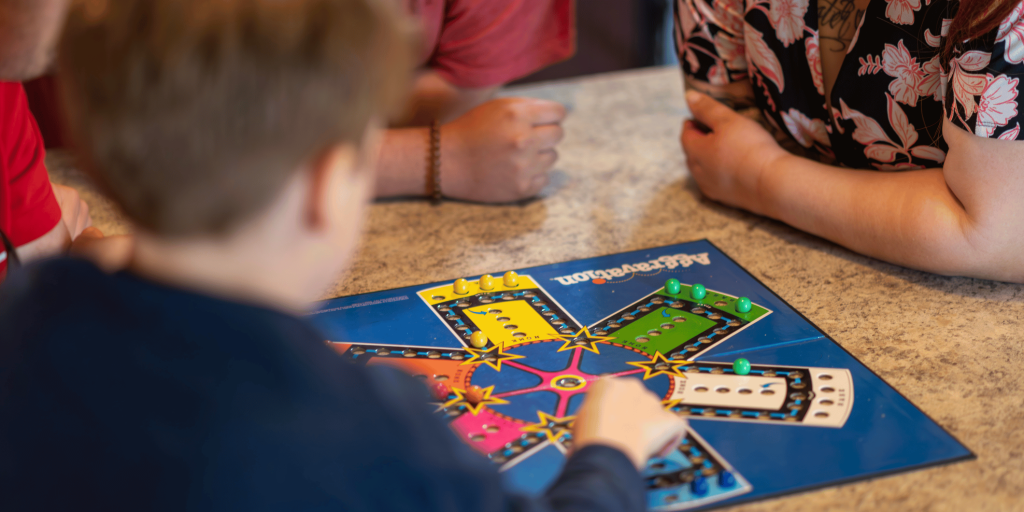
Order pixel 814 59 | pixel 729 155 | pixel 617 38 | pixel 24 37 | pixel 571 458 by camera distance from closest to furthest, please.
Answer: pixel 571 458 < pixel 24 37 < pixel 814 59 < pixel 729 155 < pixel 617 38

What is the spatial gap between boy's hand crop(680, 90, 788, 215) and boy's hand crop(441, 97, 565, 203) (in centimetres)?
18

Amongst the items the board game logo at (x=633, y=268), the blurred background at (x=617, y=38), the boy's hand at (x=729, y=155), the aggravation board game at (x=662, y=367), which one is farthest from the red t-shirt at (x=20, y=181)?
the blurred background at (x=617, y=38)

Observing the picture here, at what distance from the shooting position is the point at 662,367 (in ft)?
2.25

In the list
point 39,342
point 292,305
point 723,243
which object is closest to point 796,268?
point 723,243

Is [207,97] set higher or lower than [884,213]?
higher

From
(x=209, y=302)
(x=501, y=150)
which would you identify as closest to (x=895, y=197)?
(x=501, y=150)

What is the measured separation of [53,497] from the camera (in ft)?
1.23

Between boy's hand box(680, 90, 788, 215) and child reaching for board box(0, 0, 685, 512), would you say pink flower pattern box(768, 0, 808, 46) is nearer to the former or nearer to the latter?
boy's hand box(680, 90, 788, 215)

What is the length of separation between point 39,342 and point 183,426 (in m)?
0.08

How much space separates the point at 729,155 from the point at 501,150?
11.1 inches

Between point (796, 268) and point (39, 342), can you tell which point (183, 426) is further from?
point (796, 268)

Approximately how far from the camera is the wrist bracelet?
1.08 m

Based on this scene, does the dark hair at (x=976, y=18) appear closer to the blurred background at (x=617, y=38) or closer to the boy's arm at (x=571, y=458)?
the boy's arm at (x=571, y=458)

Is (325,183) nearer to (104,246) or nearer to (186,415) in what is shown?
(186,415)
